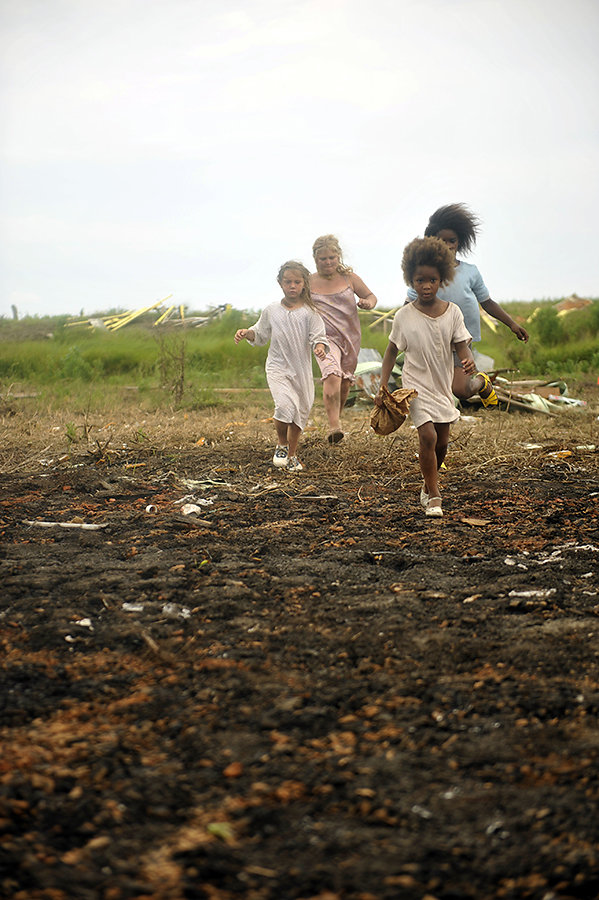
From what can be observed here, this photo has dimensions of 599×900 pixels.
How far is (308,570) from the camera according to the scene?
9.96 ft

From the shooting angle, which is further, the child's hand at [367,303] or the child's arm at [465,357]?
the child's hand at [367,303]

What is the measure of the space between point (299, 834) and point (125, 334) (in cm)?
1538

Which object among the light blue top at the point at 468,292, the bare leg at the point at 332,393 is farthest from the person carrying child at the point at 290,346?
the light blue top at the point at 468,292

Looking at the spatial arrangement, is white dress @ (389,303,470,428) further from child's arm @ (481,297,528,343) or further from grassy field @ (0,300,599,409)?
grassy field @ (0,300,599,409)

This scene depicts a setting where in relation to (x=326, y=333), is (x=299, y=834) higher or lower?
lower

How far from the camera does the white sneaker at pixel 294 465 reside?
5.49 metres

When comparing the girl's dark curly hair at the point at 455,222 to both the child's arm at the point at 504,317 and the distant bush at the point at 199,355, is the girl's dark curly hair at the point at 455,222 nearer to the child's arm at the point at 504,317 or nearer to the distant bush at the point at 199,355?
the child's arm at the point at 504,317

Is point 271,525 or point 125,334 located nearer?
point 271,525

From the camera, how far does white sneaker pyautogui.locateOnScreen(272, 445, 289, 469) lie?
5.57 meters

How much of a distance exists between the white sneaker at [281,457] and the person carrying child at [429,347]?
1488 millimetres

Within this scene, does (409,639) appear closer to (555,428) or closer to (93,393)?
(555,428)

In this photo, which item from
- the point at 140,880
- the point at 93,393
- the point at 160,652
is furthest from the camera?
the point at 93,393

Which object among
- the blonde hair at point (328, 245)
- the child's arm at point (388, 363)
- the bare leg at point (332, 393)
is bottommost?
the bare leg at point (332, 393)

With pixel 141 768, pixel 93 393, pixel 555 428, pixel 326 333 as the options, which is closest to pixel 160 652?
pixel 141 768
